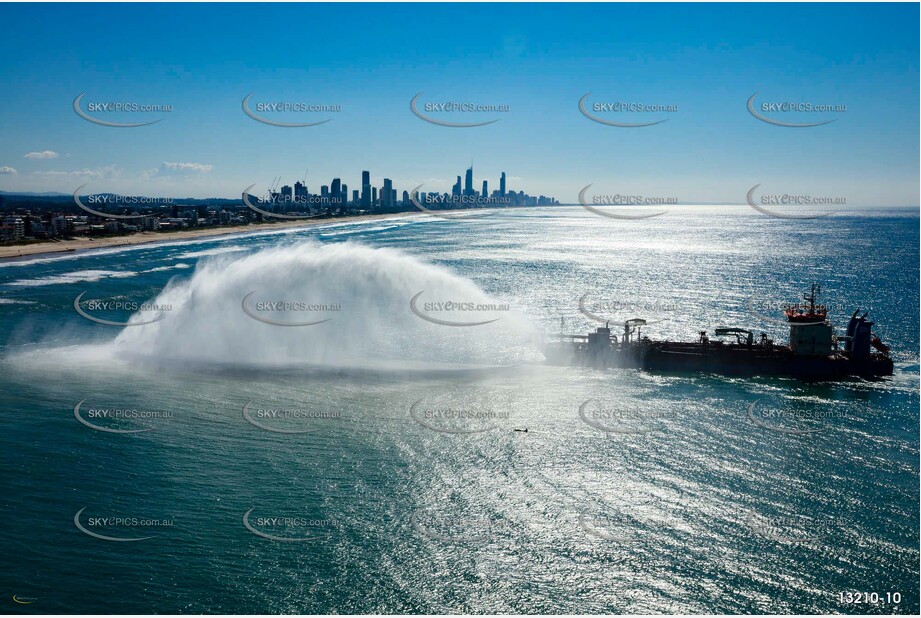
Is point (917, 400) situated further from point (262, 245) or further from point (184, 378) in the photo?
point (262, 245)

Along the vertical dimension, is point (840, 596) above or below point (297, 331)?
below

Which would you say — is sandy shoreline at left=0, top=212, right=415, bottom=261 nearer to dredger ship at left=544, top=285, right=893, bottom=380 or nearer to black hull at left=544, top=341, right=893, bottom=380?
black hull at left=544, top=341, right=893, bottom=380

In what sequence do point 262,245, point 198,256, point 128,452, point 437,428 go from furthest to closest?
1. point 262,245
2. point 198,256
3. point 437,428
4. point 128,452

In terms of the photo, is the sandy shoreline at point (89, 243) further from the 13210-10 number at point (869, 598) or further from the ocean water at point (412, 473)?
the 13210-10 number at point (869, 598)

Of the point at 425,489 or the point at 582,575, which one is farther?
the point at 425,489

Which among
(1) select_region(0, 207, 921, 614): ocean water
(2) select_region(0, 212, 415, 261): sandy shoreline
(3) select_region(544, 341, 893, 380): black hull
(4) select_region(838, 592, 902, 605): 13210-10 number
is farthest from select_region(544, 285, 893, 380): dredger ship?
(2) select_region(0, 212, 415, 261): sandy shoreline

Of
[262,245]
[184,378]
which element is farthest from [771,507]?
[262,245]

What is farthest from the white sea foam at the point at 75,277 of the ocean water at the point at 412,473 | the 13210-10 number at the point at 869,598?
the 13210-10 number at the point at 869,598
